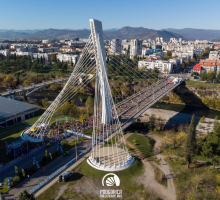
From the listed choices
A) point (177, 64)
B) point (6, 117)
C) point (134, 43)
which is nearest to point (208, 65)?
point (177, 64)

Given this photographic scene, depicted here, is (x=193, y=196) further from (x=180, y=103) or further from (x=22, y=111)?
(x=180, y=103)

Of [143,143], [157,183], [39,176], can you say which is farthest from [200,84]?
[39,176]

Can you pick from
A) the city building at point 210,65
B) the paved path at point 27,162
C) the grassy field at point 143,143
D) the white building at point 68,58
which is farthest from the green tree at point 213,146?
the white building at point 68,58

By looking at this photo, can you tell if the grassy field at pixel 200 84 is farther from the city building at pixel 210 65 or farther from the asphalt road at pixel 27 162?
the asphalt road at pixel 27 162

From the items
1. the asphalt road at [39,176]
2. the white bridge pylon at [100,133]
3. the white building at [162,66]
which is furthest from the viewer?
the white building at [162,66]

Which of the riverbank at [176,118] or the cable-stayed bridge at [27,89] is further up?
the cable-stayed bridge at [27,89]

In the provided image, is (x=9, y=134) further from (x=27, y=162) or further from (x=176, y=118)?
(x=176, y=118)
